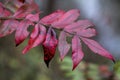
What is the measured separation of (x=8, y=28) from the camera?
3.67 ft

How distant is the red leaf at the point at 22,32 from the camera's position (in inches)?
41.7

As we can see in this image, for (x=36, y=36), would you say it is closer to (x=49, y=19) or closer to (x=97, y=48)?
(x=49, y=19)

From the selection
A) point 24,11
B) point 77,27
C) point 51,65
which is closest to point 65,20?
point 77,27

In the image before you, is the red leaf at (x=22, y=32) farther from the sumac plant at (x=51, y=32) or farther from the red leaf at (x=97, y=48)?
the red leaf at (x=97, y=48)

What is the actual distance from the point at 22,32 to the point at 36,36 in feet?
0.18

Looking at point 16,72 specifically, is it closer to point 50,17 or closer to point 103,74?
point 103,74

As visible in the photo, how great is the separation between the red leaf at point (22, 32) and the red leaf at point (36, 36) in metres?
0.03

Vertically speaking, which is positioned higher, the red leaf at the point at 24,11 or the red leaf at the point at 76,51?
the red leaf at the point at 24,11

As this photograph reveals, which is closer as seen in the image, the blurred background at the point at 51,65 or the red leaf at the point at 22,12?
the red leaf at the point at 22,12

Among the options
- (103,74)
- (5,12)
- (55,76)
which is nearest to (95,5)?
(55,76)

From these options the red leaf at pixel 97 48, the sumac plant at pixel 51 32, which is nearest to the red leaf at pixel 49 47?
the sumac plant at pixel 51 32

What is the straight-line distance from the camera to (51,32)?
1.07 metres

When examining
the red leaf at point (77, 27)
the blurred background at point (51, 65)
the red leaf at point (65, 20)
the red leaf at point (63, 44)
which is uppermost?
the red leaf at point (65, 20)

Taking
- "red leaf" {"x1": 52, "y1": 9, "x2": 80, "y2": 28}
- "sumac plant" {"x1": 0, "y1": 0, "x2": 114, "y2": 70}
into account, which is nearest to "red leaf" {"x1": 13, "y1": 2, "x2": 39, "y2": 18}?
"sumac plant" {"x1": 0, "y1": 0, "x2": 114, "y2": 70}
